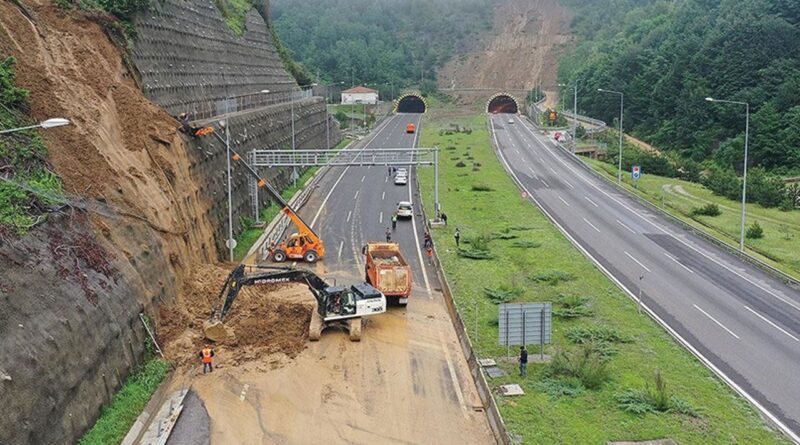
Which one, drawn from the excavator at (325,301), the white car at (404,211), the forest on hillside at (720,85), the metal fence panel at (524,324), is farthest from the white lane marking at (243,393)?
the forest on hillside at (720,85)

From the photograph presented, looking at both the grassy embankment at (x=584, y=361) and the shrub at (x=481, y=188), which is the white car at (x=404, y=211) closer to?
the grassy embankment at (x=584, y=361)

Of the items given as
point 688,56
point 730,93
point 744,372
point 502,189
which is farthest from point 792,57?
point 744,372

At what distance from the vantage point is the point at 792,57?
95.1 meters

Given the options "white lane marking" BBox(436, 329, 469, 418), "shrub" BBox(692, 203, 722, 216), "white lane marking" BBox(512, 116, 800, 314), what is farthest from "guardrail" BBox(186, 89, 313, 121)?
"shrub" BBox(692, 203, 722, 216)

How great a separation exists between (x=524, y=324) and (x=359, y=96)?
136703 mm

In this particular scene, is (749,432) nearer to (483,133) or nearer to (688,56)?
(483,133)

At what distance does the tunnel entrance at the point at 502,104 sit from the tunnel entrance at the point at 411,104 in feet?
45.7

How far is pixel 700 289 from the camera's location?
35938mm

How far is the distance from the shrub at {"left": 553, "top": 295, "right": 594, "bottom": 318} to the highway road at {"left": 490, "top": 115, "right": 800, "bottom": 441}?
2950 mm

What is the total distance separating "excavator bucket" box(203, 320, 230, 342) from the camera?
27750 millimetres

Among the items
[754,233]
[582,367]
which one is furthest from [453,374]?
[754,233]

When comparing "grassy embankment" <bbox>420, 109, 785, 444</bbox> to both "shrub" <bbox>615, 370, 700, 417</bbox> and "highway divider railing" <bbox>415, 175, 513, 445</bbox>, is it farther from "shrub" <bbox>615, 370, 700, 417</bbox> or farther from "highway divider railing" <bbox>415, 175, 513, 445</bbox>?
"highway divider railing" <bbox>415, 175, 513, 445</bbox>

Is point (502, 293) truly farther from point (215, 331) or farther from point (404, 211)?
point (404, 211)

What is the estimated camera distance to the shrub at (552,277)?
121 ft
